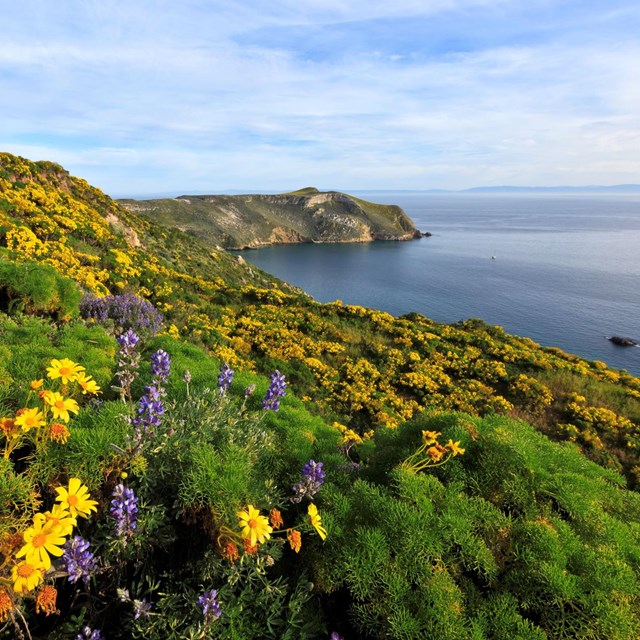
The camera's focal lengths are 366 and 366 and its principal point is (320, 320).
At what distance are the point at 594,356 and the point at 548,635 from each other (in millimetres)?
51782

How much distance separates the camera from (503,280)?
82750mm

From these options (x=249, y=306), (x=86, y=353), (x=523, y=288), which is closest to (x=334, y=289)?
(x=523, y=288)

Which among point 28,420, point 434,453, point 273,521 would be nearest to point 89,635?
point 273,521

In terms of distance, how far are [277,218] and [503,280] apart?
9989 centimetres

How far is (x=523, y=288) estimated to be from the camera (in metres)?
76.0

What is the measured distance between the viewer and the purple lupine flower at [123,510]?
2.74 metres

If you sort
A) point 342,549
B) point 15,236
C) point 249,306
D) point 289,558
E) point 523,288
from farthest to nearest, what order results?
point 523,288
point 249,306
point 15,236
point 289,558
point 342,549

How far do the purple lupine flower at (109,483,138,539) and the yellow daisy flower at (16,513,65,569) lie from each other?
0.52 m

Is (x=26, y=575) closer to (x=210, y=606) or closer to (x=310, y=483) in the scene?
(x=210, y=606)

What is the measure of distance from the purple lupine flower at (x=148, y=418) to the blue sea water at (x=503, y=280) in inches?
1948

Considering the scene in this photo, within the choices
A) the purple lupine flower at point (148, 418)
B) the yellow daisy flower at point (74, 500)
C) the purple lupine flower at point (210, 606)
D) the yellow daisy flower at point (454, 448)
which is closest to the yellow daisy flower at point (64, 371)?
the purple lupine flower at point (148, 418)

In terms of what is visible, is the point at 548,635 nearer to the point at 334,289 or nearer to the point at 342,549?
the point at 342,549

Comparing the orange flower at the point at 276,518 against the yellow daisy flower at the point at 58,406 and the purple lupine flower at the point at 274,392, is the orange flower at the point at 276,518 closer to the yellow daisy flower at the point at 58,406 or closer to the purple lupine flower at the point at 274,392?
the purple lupine flower at the point at 274,392

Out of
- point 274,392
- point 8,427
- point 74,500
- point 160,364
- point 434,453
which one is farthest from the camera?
point 274,392
